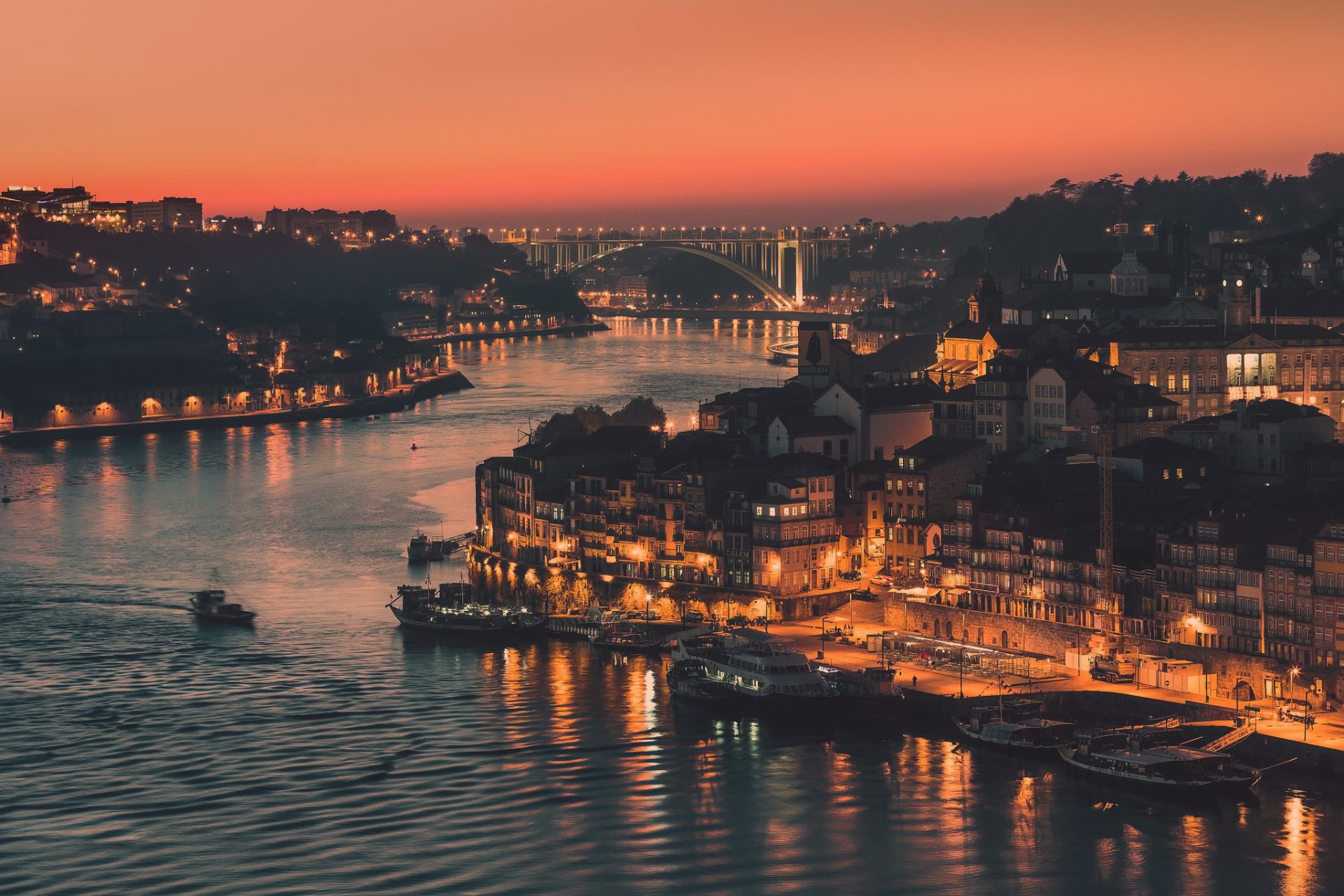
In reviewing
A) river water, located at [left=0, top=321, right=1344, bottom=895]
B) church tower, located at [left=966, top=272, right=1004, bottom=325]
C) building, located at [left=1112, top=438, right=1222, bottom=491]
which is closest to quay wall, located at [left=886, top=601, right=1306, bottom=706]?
river water, located at [left=0, top=321, right=1344, bottom=895]

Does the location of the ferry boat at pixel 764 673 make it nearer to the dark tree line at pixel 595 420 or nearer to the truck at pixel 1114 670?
the truck at pixel 1114 670

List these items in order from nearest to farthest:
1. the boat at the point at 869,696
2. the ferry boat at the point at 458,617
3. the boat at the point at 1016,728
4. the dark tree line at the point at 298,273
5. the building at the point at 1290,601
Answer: the boat at the point at 1016,728 < the building at the point at 1290,601 < the boat at the point at 869,696 < the ferry boat at the point at 458,617 < the dark tree line at the point at 298,273

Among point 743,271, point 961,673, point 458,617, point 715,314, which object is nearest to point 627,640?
point 458,617

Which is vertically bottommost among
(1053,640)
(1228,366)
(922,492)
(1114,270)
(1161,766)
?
(1161,766)

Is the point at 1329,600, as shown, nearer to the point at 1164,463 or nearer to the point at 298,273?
the point at 1164,463

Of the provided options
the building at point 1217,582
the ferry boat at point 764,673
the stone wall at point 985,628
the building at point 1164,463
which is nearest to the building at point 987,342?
the building at point 1164,463

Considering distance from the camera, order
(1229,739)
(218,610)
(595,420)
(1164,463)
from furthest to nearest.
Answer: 1. (595,420)
2. (218,610)
3. (1164,463)
4. (1229,739)
